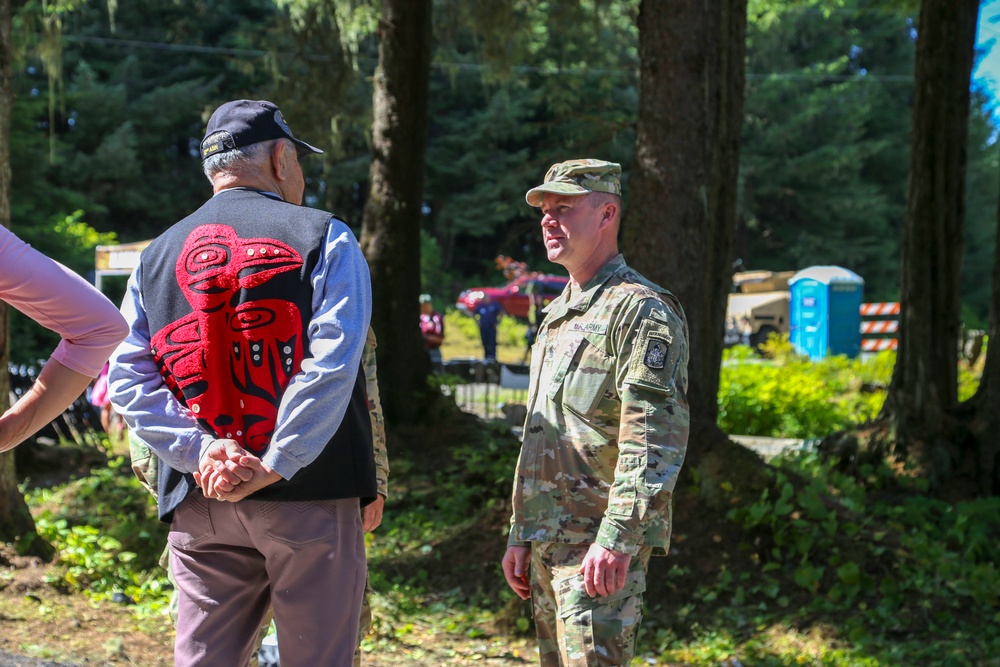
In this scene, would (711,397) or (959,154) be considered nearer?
(711,397)

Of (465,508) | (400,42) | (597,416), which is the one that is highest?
(400,42)

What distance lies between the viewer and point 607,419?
3.03m

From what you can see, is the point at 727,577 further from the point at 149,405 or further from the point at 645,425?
the point at 149,405

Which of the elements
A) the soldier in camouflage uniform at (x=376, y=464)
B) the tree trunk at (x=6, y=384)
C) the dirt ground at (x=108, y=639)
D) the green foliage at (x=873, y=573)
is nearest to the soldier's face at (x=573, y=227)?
the soldier in camouflage uniform at (x=376, y=464)

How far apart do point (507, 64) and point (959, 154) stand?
524 centimetres

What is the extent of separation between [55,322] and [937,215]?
7.53 metres

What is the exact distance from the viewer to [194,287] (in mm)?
2609

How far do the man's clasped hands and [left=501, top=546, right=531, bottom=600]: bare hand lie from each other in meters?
0.97

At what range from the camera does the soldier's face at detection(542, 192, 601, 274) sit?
315 cm

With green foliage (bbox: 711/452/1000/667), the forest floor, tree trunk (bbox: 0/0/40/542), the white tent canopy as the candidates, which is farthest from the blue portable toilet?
tree trunk (bbox: 0/0/40/542)

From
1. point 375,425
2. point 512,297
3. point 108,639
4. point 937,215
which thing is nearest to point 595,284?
point 375,425

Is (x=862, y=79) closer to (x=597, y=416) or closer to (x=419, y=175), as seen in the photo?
(x=419, y=175)

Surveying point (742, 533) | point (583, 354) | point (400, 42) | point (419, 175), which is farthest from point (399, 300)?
point (583, 354)

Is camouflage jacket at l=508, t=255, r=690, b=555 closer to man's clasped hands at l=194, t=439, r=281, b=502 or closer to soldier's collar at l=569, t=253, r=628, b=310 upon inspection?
soldier's collar at l=569, t=253, r=628, b=310
